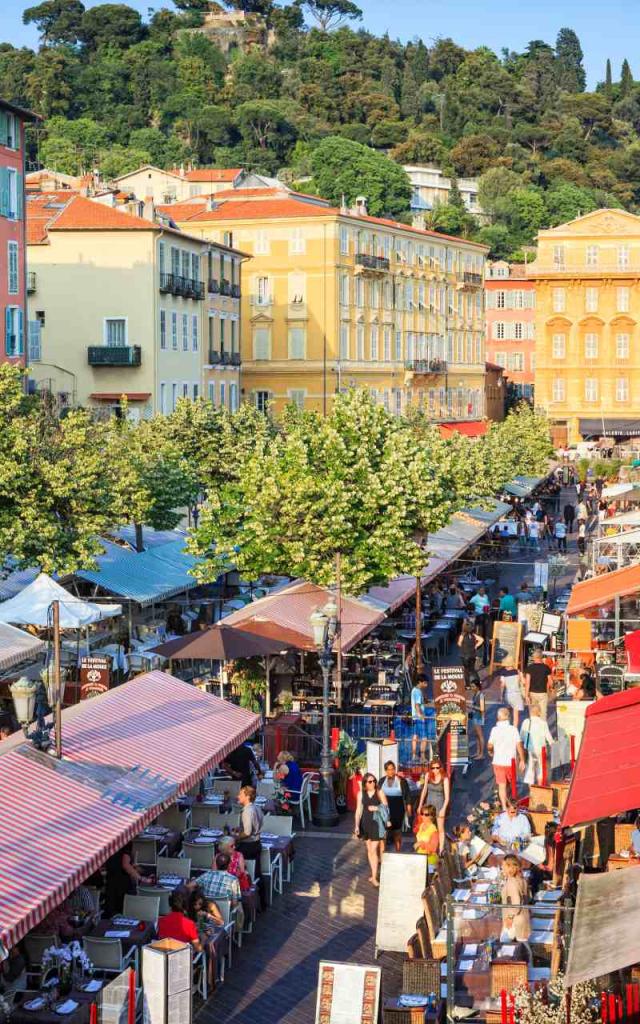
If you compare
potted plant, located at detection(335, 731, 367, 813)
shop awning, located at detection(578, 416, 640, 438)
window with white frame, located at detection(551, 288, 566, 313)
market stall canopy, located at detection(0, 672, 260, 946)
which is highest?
window with white frame, located at detection(551, 288, 566, 313)

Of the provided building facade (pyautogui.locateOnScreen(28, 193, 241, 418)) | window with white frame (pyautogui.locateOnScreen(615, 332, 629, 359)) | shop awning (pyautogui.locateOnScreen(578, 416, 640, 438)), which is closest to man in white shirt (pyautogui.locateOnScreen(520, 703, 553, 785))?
building facade (pyautogui.locateOnScreen(28, 193, 241, 418))

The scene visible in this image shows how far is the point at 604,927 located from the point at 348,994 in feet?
7.96

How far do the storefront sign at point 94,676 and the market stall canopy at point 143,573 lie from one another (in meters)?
4.08

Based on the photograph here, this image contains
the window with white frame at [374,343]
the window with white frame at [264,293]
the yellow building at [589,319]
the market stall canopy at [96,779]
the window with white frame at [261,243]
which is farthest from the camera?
the yellow building at [589,319]

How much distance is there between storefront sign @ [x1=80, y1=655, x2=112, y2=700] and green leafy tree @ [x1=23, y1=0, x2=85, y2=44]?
174073 mm

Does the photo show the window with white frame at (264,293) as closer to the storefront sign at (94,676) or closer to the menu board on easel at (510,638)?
the menu board on easel at (510,638)

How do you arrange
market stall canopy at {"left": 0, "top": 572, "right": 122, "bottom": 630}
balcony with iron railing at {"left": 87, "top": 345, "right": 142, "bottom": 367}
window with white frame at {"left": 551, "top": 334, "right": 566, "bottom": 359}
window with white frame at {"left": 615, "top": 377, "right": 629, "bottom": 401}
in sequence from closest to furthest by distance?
market stall canopy at {"left": 0, "top": 572, "right": 122, "bottom": 630}
balcony with iron railing at {"left": 87, "top": 345, "right": 142, "bottom": 367}
window with white frame at {"left": 615, "top": 377, "right": 629, "bottom": 401}
window with white frame at {"left": 551, "top": 334, "right": 566, "bottom": 359}

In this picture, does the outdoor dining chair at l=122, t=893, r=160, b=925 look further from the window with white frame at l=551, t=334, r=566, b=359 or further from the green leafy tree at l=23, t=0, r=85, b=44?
the green leafy tree at l=23, t=0, r=85, b=44

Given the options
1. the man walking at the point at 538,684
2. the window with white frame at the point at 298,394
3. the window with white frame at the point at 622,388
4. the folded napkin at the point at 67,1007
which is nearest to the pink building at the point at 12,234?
the man walking at the point at 538,684

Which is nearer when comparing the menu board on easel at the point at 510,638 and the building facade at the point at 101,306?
the menu board on easel at the point at 510,638

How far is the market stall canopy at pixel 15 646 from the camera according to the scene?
22.0 m

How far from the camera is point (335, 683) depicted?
23.8 metres

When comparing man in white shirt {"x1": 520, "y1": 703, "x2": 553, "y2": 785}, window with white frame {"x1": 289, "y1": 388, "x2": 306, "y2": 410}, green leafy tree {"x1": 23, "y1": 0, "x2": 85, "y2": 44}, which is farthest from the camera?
green leafy tree {"x1": 23, "y1": 0, "x2": 85, "y2": 44}

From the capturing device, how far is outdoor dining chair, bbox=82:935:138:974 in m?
13.4
